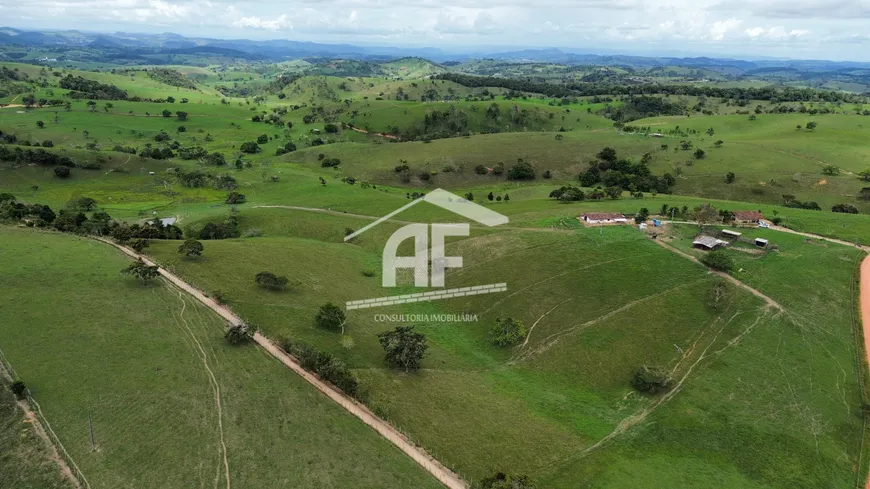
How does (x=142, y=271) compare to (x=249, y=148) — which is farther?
(x=249, y=148)

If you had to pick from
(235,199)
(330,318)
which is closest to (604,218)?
(330,318)

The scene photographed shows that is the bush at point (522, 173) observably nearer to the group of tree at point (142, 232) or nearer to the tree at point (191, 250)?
the group of tree at point (142, 232)

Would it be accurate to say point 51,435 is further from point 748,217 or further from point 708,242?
point 748,217

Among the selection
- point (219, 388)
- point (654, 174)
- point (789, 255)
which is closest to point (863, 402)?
point (789, 255)

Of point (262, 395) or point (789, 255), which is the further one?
point (789, 255)

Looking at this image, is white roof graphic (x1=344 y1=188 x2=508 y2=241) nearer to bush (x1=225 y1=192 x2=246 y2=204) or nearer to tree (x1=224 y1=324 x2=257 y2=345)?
tree (x1=224 y1=324 x2=257 y2=345)

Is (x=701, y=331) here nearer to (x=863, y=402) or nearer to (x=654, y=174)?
(x=863, y=402)

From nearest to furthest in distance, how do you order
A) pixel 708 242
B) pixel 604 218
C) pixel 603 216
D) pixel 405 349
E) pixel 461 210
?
pixel 405 349 → pixel 708 242 → pixel 604 218 → pixel 603 216 → pixel 461 210
